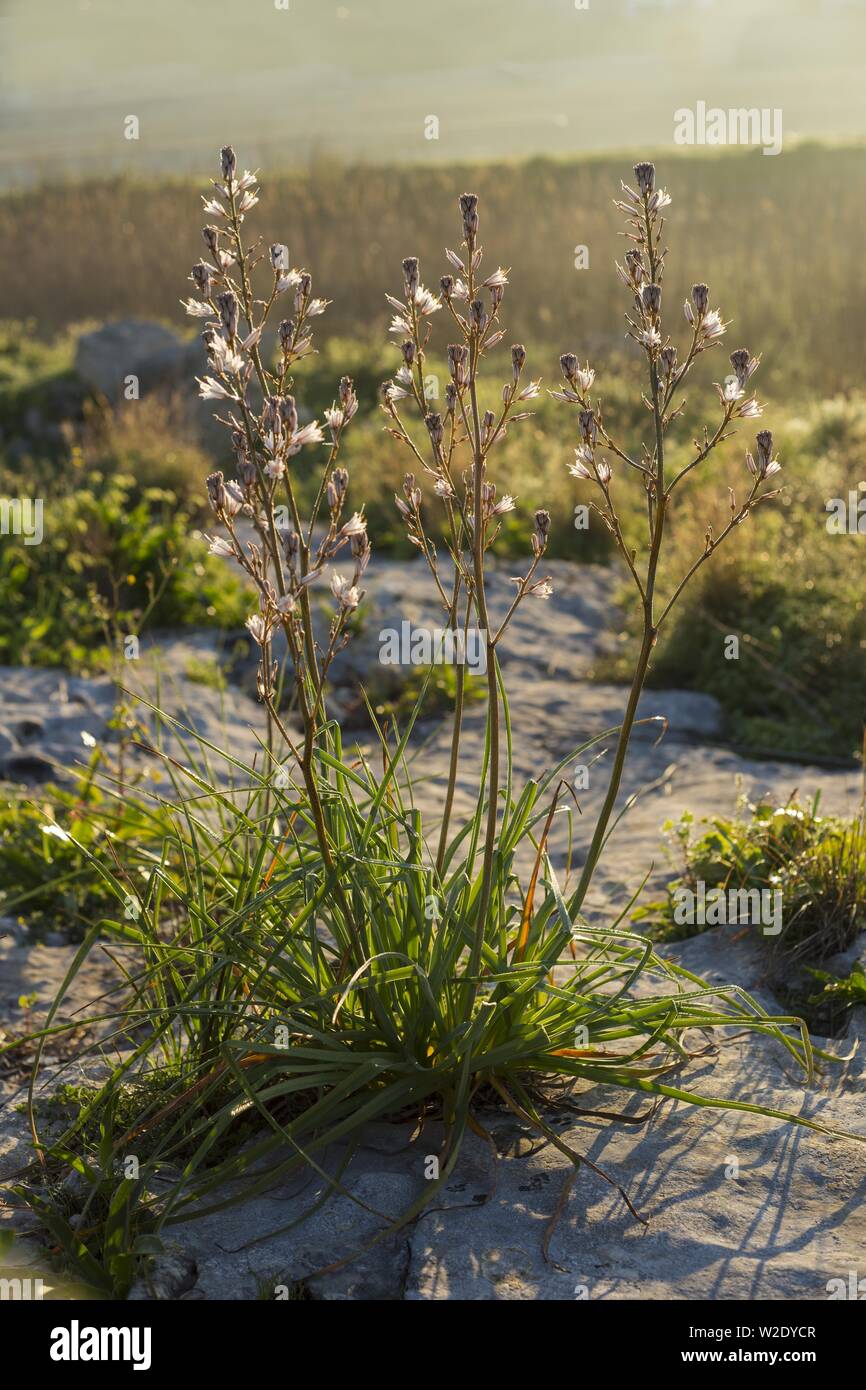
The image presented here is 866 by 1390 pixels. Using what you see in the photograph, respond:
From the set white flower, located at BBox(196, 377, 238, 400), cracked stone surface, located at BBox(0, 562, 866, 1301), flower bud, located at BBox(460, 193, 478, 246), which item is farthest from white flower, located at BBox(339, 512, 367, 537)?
cracked stone surface, located at BBox(0, 562, 866, 1301)

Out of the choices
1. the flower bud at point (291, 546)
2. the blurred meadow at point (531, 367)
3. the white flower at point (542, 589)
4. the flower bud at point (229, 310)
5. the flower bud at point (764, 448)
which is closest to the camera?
the flower bud at point (229, 310)

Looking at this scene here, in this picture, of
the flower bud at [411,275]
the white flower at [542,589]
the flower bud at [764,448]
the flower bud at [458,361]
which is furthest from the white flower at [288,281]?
the flower bud at [764,448]

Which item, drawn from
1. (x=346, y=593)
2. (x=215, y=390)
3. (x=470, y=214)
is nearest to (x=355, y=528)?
(x=346, y=593)

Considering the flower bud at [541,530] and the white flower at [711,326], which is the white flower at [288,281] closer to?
the flower bud at [541,530]

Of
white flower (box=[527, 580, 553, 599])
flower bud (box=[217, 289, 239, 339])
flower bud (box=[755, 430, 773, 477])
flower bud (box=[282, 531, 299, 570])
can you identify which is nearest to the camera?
flower bud (box=[217, 289, 239, 339])

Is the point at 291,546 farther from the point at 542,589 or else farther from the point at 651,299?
the point at 651,299

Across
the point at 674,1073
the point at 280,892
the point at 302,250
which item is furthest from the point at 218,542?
the point at 302,250

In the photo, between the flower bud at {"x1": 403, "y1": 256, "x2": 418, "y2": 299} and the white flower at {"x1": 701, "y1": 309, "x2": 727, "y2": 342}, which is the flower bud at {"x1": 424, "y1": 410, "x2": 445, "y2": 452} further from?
the white flower at {"x1": 701, "y1": 309, "x2": 727, "y2": 342}

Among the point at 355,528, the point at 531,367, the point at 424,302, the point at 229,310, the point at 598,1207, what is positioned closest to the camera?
the point at 229,310

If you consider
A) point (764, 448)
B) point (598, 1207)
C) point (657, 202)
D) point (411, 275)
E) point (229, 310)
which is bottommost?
point (598, 1207)

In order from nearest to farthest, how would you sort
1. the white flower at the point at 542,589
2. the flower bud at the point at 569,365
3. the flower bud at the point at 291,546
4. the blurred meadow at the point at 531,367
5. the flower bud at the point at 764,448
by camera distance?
the flower bud at the point at 291,546 → the flower bud at the point at 764,448 → the flower bud at the point at 569,365 → the white flower at the point at 542,589 → the blurred meadow at the point at 531,367

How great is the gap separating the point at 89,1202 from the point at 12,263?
1848 cm

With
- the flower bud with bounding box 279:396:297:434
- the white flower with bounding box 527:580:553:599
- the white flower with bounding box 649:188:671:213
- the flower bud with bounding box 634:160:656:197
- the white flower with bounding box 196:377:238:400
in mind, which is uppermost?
the flower bud with bounding box 634:160:656:197
